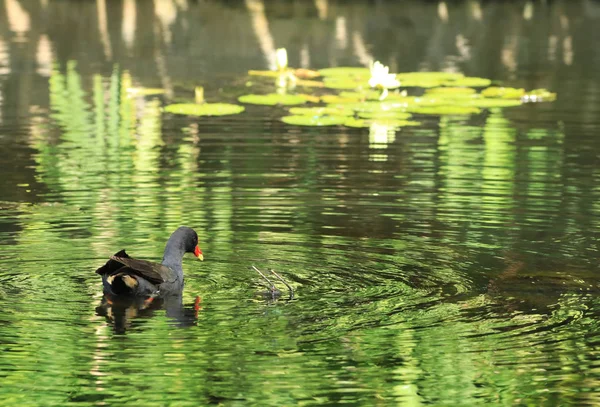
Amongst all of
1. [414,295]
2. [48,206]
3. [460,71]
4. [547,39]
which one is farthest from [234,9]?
[414,295]

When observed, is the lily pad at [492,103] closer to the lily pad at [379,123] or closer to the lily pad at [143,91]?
the lily pad at [379,123]

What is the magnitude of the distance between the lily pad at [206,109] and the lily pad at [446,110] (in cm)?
250

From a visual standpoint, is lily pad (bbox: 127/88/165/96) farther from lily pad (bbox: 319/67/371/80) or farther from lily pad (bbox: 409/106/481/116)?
lily pad (bbox: 409/106/481/116)

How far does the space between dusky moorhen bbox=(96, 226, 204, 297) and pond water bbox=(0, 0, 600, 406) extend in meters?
0.19

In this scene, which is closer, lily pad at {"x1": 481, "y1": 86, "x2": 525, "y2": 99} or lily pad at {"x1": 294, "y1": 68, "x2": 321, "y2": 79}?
lily pad at {"x1": 481, "y1": 86, "x2": 525, "y2": 99}

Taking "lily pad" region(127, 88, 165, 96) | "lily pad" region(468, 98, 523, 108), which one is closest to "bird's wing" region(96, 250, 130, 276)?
"lily pad" region(468, 98, 523, 108)

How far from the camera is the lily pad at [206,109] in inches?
726

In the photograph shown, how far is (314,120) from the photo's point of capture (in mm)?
17938

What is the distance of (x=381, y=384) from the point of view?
24.5 ft

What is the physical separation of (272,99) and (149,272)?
416 inches

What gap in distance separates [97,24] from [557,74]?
466 inches

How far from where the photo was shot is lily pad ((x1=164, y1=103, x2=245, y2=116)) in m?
18.4

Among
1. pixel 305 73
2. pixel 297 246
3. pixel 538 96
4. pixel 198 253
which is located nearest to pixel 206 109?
pixel 305 73

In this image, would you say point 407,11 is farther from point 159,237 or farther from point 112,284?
point 112,284
